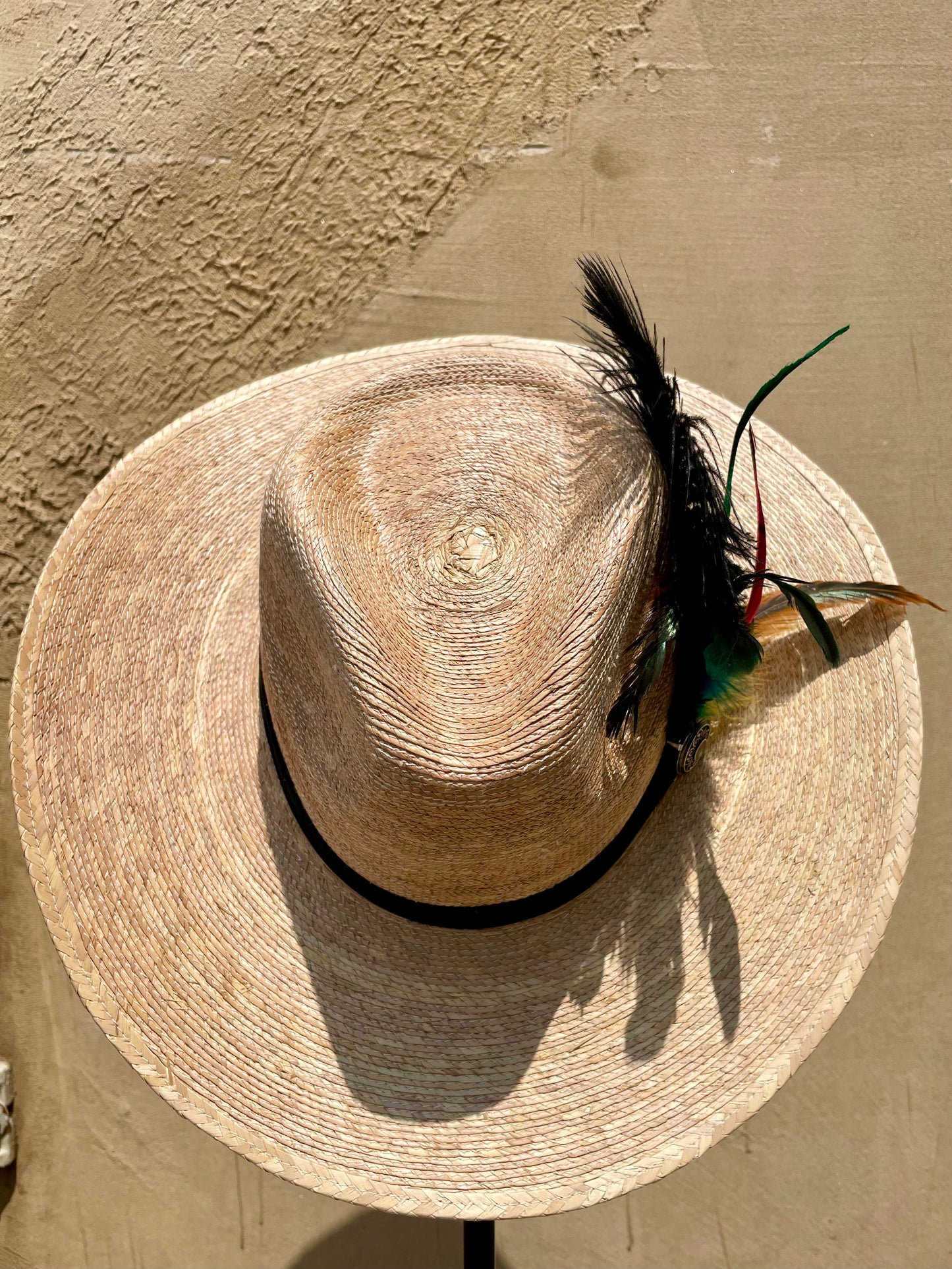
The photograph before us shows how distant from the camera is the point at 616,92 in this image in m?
2.53

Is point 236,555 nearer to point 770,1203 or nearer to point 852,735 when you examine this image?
point 852,735

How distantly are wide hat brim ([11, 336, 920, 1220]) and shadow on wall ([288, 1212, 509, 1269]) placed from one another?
103cm

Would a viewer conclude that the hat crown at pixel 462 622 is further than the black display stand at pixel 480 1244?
No

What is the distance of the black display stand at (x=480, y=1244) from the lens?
6.04 ft

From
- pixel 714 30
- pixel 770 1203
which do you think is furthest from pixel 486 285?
pixel 770 1203

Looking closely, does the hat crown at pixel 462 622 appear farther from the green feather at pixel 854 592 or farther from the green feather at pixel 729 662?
the green feather at pixel 854 592

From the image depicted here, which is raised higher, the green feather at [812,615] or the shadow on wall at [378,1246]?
the green feather at [812,615]

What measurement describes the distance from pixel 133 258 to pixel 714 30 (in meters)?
1.45

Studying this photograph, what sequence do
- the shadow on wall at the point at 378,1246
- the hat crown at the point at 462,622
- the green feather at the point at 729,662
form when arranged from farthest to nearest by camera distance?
1. the shadow on wall at the point at 378,1246
2. the green feather at the point at 729,662
3. the hat crown at the point at 462,622

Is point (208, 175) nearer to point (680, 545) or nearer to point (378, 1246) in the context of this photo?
point (680, 545)

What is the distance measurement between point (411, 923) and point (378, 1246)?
3.87ft

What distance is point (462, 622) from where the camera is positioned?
1.37m

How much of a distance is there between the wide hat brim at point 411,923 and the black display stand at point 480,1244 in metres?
0.47

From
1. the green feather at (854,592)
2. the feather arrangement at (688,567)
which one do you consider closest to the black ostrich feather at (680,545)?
the feather arrangement at (688,567)
